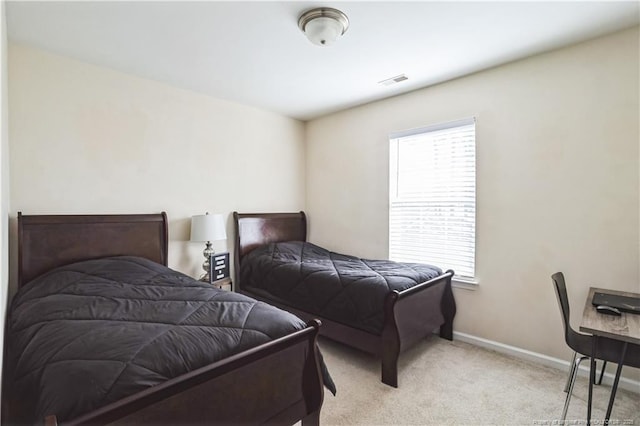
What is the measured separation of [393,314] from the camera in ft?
7.39

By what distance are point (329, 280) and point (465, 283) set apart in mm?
Answer: 1284

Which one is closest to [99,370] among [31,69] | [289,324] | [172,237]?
[289,324]

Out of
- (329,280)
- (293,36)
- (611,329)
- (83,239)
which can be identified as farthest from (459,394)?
(83,239)

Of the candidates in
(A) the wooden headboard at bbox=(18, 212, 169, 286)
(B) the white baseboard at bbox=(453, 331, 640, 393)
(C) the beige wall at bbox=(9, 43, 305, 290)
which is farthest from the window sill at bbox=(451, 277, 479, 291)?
(A) the wooden headboard at bbox=(18, 212, 169, 286)

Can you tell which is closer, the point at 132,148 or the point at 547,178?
the point at 547,178

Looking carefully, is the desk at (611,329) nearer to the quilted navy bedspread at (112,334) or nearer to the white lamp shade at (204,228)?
the quilted navy bedspread at (112,334)

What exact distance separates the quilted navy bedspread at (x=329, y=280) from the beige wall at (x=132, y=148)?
59cm

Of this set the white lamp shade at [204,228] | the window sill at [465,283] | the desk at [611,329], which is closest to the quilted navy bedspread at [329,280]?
the window sill at [465,283]

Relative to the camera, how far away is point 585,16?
2.05 meters

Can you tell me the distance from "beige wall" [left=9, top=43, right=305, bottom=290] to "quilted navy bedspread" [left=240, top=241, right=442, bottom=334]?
59cm

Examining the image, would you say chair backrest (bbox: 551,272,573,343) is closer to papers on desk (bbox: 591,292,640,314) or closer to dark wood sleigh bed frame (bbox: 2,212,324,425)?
papers on desk (bbox: 591,292,640,314)

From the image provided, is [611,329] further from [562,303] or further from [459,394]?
[459,394]

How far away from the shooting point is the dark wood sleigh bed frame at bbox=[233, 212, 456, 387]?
7.41 ft

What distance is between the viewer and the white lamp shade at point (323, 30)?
202 cm
